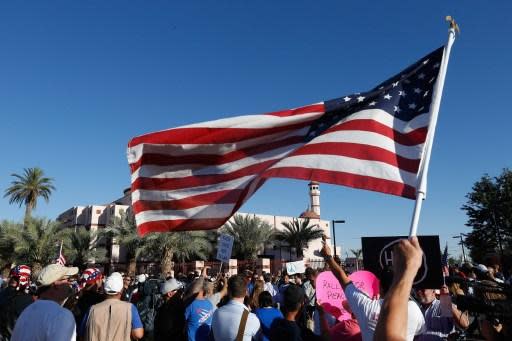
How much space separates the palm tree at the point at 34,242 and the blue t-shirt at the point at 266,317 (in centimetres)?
3140

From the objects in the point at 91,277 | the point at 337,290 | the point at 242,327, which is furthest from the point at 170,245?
the point at 242,327

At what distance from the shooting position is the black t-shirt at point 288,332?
405cm

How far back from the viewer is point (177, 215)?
504 cm

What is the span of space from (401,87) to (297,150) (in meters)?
1.36

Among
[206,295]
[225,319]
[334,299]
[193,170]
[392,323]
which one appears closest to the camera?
[392,323]

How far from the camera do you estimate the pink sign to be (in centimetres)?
416

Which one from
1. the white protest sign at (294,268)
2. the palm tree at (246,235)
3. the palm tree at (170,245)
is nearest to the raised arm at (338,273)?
the white protest sign at (294,268)

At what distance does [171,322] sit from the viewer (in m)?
5.46

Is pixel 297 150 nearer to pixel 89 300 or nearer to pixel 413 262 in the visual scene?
pixel 413 262

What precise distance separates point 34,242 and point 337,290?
109 feet

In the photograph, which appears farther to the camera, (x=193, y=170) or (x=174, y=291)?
(x=174, y=291)

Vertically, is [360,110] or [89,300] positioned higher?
[360,110]

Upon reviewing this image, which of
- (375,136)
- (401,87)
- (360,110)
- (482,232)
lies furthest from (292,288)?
(482,232)

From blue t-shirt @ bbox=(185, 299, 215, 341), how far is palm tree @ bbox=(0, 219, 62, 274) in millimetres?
30289
